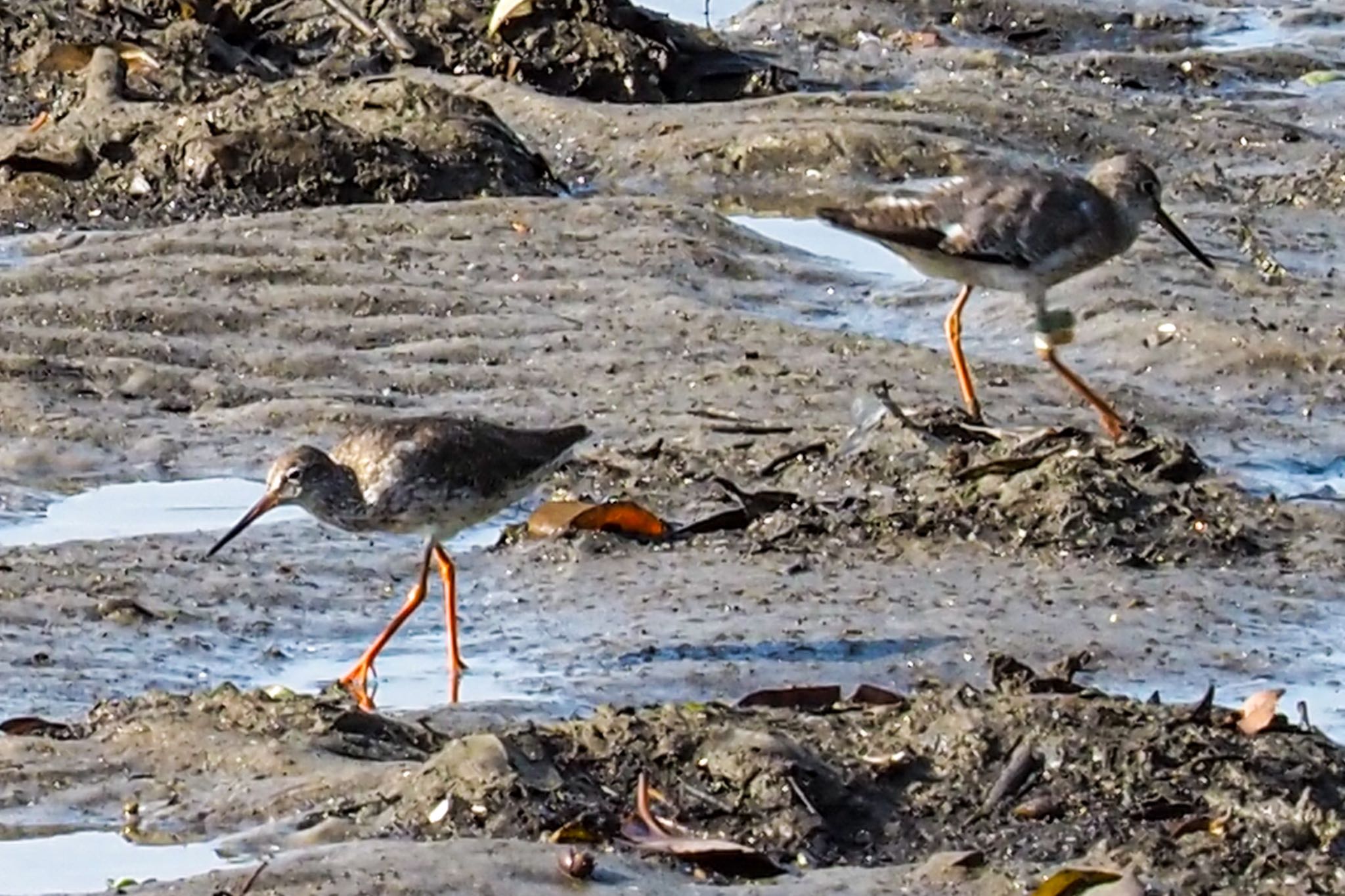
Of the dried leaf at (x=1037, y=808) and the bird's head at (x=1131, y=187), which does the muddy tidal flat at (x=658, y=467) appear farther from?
the bird's head at (x=1131, y=187)

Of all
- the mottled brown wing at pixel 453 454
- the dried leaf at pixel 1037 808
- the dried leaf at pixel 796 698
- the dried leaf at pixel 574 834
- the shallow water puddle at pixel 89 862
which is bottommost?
the dried leaf at pixel 796 698

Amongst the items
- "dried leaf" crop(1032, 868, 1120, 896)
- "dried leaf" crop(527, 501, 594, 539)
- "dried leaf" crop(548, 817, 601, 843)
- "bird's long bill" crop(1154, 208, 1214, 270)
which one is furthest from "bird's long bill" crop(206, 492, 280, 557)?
"bird's long bill" crop(1154, 208, 1214, 270)

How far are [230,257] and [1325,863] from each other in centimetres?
631

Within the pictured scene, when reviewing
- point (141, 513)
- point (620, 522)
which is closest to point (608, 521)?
point (620, 522)

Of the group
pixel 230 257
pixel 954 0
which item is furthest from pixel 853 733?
pixel 954 0

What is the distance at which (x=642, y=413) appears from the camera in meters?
9.79

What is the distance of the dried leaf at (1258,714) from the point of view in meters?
6.52

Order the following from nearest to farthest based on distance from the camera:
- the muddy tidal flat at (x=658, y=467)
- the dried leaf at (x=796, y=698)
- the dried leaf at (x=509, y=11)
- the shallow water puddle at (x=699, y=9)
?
the muddy tidal flat at (x=658, y=467) < the dried leaf at (x=796, y=698) < the dried leaf at (x=509, y=11) < the shallow water puddle at (x=699, y=9)

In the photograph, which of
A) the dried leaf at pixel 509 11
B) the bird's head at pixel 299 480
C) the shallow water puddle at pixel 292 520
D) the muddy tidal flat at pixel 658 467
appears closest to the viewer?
the muddy tidal flat at pixel 658 467

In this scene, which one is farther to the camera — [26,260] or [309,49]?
[309,49]

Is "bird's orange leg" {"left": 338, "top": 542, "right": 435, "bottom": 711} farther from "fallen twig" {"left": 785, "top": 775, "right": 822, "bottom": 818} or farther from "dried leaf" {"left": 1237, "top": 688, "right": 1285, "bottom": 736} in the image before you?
"dried leaf" {"left": 1237, "top": 688, "right": 1285, "bottom": 736}

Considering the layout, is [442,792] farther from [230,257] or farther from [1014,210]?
[230,257]

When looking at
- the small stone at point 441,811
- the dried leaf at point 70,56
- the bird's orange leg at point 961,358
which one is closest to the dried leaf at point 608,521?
the bird's orange leg at point 961,358

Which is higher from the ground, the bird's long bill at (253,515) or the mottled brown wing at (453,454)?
the mottled brown wing at (453,454)
